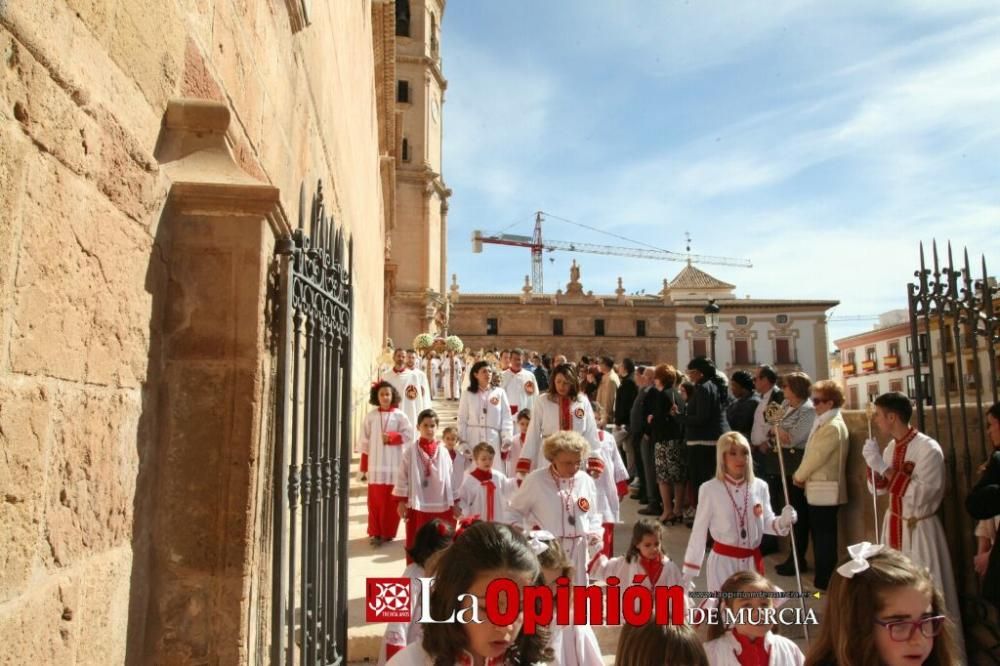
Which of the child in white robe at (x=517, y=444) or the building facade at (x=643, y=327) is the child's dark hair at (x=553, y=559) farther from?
the building facade at (x=643, y=327)

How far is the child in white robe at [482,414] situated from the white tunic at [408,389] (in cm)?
152

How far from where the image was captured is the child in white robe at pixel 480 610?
6.01 feet

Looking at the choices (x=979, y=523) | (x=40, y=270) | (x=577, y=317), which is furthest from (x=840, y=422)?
(x=577, y=317)

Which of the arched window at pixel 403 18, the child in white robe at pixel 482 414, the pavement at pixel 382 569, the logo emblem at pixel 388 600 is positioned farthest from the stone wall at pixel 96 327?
the arched window at pixel 403 18

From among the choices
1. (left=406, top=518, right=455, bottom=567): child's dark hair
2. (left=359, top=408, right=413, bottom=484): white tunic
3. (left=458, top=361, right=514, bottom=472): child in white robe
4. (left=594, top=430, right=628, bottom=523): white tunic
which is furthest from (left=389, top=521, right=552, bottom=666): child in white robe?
(left=458, top=361, right=514, bottom=472): child in white robe

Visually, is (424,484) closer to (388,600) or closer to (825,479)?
(388,600)

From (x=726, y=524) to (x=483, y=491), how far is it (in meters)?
2.34

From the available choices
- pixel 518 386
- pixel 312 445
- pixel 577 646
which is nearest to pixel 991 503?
pixel 577 646

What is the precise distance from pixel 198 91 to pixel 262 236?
619 mm

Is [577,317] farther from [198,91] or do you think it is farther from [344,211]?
[198,91]

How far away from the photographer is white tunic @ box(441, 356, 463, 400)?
932 inches

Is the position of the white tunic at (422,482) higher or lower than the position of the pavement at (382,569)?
higher

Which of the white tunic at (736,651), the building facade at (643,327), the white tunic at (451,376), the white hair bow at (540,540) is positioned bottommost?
the white tunic at (736,651)

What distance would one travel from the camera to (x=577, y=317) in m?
56.1
